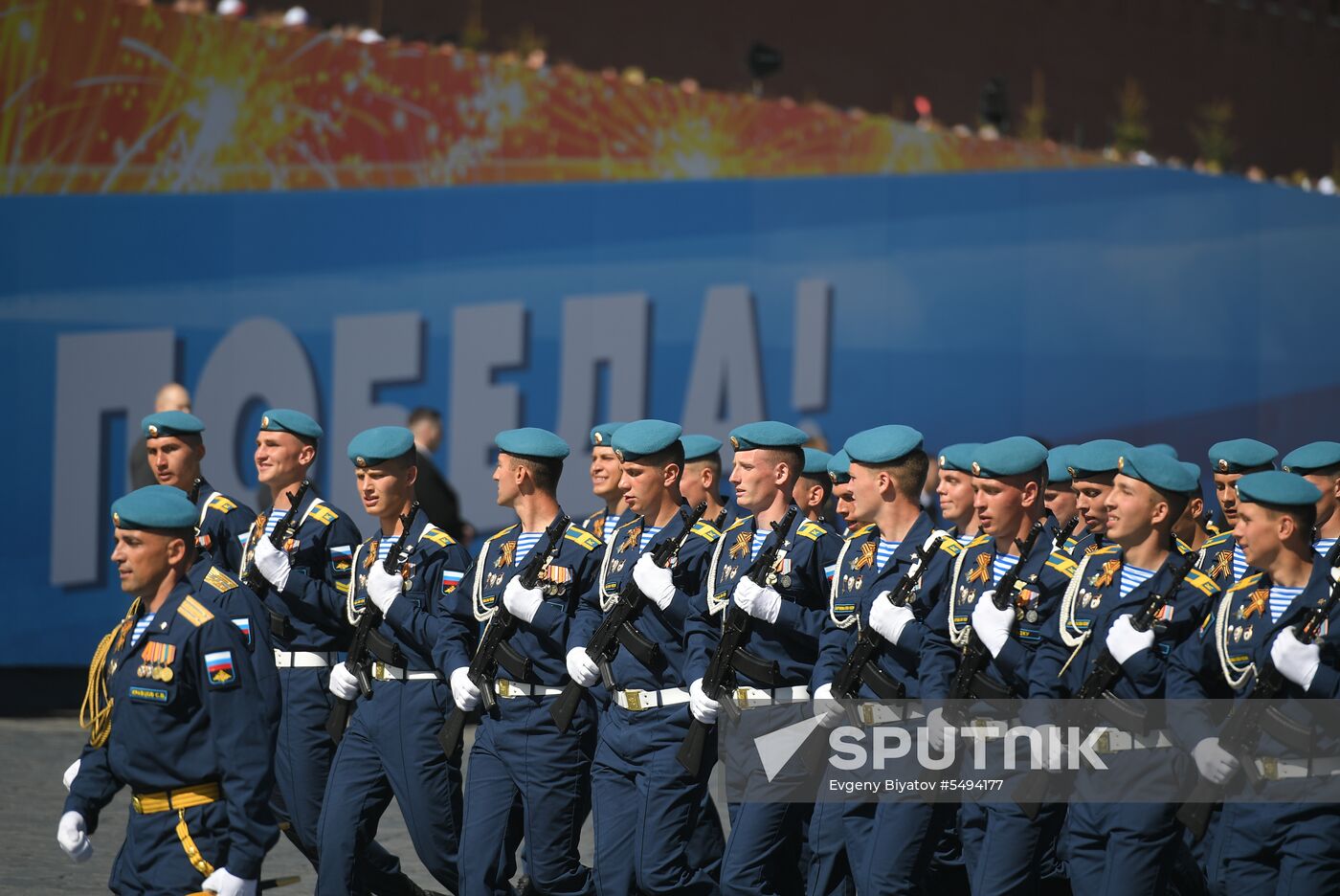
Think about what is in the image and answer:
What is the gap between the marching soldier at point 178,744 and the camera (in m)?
5.62

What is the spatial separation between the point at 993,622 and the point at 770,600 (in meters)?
0.90

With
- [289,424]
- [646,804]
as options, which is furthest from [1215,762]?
[289,424]

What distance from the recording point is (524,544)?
8133 millimetres

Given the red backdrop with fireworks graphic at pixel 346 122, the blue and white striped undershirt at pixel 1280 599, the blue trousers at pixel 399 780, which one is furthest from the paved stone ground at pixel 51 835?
the red backdrop with fireworks graphic at pixel 346 122

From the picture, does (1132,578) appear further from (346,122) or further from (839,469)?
(346,122)

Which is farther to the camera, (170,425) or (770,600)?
(170,425)

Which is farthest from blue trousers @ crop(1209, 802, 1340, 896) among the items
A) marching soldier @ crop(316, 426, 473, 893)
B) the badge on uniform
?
the badge on uniform

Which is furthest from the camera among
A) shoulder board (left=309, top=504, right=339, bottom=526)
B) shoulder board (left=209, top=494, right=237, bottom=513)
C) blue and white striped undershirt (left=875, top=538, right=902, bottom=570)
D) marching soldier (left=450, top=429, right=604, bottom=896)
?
shoulder board (left=209, top=494, right=237, bottom=513)

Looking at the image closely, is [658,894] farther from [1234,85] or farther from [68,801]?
[1234,85]

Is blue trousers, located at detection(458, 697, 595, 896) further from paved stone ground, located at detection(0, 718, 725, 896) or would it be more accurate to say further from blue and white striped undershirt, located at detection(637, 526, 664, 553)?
paved stone ground, located at detection(0, 718, 725, 896)

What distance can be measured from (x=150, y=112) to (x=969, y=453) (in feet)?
28.7

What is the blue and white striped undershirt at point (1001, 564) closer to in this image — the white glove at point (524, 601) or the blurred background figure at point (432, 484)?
the white glove at point (524, 601)

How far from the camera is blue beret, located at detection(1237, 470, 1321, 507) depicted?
6520 mm

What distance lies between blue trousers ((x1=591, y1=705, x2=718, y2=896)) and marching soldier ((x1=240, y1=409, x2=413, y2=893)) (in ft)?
3.66
